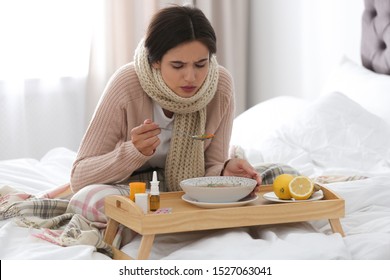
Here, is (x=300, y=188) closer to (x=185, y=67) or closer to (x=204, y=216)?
A: (x=204, y=216)

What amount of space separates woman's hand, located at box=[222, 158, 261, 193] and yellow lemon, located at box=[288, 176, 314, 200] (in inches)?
6.0

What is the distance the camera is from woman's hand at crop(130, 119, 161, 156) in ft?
5.71

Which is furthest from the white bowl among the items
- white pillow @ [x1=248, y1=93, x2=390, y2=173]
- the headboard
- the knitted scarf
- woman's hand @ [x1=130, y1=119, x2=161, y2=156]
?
the headboard

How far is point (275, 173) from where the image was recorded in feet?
6.64

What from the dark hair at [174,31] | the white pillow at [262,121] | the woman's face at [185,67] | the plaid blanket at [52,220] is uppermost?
the dark hair at [174,31]

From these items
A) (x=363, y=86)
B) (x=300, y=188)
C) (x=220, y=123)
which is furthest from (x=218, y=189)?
(x=363, y=86)

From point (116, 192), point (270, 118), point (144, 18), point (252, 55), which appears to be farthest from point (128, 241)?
point (252, 55)

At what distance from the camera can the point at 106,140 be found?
1.95 meters

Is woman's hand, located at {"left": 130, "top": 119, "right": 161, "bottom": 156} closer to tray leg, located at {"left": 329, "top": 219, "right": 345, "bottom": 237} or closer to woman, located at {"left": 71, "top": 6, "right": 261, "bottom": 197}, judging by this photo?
woman, located at {"left": 71, "top": 6, "right": 261, "bottom": 197}

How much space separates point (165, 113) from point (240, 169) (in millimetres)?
293

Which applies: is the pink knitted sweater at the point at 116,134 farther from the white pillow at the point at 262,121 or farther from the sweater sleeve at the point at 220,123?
the white pillow at the point at 262,121

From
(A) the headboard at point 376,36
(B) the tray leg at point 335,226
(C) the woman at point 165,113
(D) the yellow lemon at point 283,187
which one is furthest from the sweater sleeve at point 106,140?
(A) the headboard at point 376,36

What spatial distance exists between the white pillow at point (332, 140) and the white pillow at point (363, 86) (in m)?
0.12

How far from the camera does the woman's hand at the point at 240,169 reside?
1.85 m
